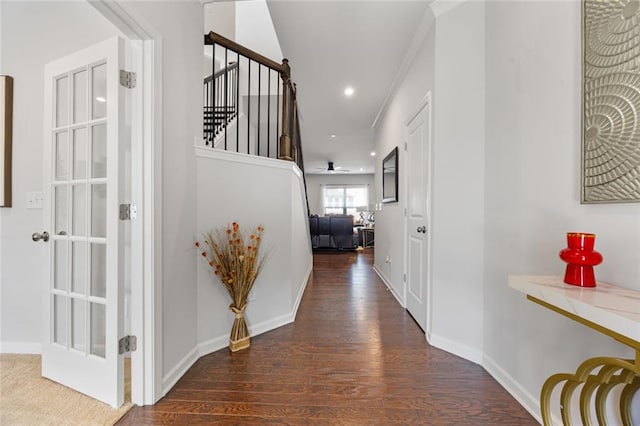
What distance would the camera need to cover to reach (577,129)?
1208 mm

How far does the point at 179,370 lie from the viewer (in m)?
1.68

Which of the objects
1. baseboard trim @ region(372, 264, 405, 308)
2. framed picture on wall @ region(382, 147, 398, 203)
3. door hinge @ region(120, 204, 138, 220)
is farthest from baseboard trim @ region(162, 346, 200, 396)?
framed picture on wall @ region(382, 147, 398, 203)

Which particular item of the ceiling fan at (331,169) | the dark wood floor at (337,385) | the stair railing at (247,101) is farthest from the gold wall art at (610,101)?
the ceiling fan at (331,169)

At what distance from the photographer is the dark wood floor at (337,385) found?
1.38 metres

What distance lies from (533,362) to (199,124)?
260 centimetres

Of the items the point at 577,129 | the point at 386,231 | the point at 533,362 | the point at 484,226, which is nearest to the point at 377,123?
the point at 386,231

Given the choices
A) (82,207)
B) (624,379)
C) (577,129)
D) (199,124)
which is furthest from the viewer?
(199,124)

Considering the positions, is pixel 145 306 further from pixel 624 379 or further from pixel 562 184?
pixel 562 184

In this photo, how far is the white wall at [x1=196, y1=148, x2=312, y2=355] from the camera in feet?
6.49

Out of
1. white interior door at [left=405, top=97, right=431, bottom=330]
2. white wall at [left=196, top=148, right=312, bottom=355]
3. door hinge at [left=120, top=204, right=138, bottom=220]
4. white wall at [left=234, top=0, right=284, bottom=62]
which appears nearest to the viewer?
door hinge at [left=120, top=204, right=138, bottom=220]

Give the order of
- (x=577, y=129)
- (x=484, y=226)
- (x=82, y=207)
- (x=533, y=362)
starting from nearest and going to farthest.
Answer: 1. (x=577, y=129)
2. (x=533, y=362)
3. (x=82, y=207)
4. (x=484, y=226)

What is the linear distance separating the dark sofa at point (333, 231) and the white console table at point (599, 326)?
5674 mm

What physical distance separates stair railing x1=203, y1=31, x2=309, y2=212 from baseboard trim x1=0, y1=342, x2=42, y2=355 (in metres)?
2.08

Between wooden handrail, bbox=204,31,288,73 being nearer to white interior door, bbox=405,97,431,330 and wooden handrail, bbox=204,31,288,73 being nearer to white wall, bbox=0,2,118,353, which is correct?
white wall, bbox=0,2,118,353
